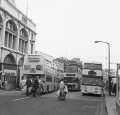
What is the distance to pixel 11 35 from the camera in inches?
2164

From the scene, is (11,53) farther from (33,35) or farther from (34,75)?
(34,75)

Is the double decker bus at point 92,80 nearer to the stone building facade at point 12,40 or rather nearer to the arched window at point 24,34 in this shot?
the stone building facade at point 12,40

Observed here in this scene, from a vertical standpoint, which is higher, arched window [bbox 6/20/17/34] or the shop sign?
→ arched window [bbox 6/20/17/34]

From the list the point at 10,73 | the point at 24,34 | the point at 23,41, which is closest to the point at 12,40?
the point at 23,41

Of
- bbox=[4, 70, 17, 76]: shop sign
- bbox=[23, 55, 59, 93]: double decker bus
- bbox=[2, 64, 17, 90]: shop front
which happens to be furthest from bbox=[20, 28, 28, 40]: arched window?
bbox=[23, 55, 59, 93]: double decker bus

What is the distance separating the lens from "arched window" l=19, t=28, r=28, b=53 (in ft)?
198

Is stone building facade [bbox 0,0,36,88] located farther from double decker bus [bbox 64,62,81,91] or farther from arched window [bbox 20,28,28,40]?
double decker bus [bbox 64,62,81,91]

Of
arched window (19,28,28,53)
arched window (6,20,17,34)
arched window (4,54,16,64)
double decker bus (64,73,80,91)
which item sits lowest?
double decker bus (64,73,80,91)

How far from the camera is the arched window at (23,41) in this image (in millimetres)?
60406

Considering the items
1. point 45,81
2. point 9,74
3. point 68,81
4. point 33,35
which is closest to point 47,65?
point 45,81

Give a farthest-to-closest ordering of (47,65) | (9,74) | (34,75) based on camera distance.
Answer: (9,74) → (47,65) → (34,75)

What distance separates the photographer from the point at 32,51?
2682 inches

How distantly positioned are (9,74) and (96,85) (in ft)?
83.2

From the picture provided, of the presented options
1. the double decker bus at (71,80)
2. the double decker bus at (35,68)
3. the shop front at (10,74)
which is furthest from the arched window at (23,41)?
the double decker bus at (35,68)
